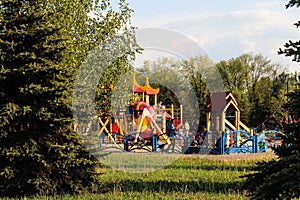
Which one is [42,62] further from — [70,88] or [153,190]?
[153,190]

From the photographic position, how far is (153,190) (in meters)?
9.08

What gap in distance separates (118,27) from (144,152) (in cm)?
527

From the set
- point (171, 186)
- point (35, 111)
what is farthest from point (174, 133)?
point (35, 111)

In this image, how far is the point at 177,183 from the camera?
33.1ft

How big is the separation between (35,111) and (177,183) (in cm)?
323

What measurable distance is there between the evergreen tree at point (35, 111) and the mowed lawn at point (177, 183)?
53 cm

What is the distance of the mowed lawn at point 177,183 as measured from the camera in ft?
27.5

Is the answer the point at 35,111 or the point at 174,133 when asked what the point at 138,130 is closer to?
the point at 174,133

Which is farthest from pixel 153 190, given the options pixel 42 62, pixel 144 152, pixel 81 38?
pixel 144 152

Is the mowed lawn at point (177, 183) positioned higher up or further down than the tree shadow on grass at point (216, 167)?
higher up

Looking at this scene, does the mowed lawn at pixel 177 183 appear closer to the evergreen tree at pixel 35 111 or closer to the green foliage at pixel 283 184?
the evergreen tree at pixel 35 111

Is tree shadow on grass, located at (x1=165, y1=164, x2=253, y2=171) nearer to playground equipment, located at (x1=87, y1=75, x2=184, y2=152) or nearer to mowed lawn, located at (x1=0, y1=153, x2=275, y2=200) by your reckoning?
mowed lawn, located at (x1=0, y1=153, x2=275, y2=200)

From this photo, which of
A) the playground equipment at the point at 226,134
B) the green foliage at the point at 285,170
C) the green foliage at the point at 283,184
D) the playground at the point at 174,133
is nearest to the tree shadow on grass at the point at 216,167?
the playground at the point at 174,133

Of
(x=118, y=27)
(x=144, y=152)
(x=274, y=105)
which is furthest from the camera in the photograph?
(x=274, y=105)
